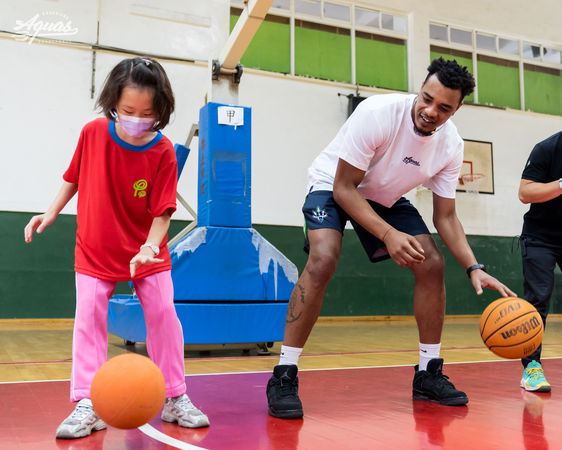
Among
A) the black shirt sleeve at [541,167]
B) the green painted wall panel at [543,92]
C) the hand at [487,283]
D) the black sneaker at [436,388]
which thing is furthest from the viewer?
the green painted wall panel at [543,92]

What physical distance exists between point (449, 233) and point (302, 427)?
3.86ft

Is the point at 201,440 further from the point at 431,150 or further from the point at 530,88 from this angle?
the point at 530,88

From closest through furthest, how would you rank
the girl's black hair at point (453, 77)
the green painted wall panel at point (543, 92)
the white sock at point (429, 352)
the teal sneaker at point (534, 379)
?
the girl's black hair at point (453, 77), the white sock at point (429, 352), the teal sneaker at point (534, 379), the green painted wall panel at point (543, 92)

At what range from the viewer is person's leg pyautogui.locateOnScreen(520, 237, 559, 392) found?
9.76 ft

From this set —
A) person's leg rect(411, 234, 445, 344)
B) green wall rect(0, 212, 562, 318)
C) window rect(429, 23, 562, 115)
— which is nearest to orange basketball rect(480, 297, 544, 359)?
person's leg rect(411, 234, 445, 344)

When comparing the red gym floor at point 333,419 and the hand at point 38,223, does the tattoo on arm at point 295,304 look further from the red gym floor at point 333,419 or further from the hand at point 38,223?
the hand at point 38,223

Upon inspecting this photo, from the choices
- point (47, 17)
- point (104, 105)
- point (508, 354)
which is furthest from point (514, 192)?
point (104, 105)

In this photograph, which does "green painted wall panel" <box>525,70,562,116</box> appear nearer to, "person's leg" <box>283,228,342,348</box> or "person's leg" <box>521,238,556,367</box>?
"person's leg" <box>521,238,556,367</box>

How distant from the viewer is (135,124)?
209cm

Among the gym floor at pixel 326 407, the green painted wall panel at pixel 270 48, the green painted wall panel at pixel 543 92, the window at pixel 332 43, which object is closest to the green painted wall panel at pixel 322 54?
the window at pixel 332 43

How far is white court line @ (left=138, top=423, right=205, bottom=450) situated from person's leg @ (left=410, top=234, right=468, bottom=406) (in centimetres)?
126

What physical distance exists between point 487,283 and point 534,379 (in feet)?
Result: 2.86

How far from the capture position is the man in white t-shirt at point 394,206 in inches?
93.0

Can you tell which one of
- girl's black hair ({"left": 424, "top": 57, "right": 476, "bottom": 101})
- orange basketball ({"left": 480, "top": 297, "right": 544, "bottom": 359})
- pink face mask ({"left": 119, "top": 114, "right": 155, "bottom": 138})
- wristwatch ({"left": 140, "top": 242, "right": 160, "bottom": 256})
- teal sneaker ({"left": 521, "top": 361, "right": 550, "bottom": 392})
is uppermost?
girl's black hair ({"left": 424, "top": 57, "right": 476, "bottom": 101})
